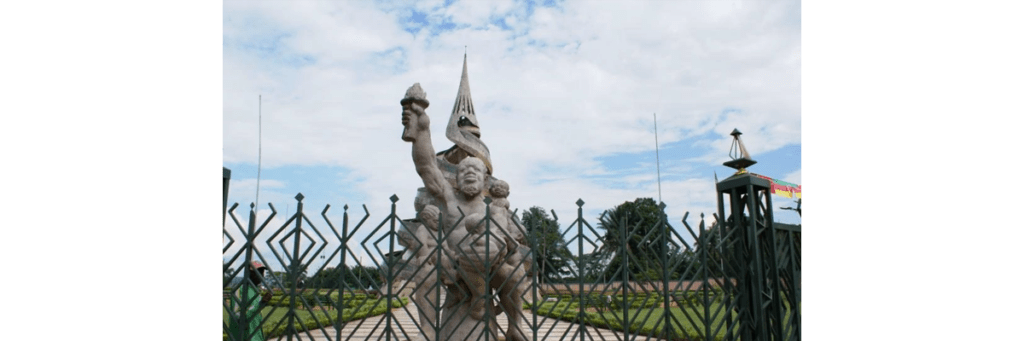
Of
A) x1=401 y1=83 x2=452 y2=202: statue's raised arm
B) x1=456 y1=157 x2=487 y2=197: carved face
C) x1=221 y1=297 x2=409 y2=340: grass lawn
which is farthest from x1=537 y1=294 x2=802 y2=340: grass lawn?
x1=401 y1=83 x2=452 y2=202: statue's raised arm

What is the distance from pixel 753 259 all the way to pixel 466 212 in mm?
2579

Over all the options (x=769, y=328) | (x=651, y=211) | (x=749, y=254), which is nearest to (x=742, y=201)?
(x=749, y=254)

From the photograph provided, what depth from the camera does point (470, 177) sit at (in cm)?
555

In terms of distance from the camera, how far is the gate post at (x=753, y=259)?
404 centimetres

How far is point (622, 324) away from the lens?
3.87m

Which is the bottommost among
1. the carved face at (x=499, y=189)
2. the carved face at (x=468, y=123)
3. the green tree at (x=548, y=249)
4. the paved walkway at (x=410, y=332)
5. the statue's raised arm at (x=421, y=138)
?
the paved walkway at (x=410, y=332)

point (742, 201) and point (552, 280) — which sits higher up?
point (742, 201)

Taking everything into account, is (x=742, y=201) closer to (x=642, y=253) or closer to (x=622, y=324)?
(x=642, y=253)

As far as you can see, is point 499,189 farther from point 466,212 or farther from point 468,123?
point 468,123

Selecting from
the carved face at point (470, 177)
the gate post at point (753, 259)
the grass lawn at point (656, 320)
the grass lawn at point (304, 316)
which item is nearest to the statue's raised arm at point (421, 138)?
the carved face at point (470, 177)

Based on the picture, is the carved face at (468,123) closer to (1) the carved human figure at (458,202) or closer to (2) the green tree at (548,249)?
(1) the carved human figure at (458,202)

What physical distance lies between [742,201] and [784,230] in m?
0.41

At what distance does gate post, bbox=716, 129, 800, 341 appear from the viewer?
4.04 meters

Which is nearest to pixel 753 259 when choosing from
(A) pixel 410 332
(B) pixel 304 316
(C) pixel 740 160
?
(C) pixel 740 160
